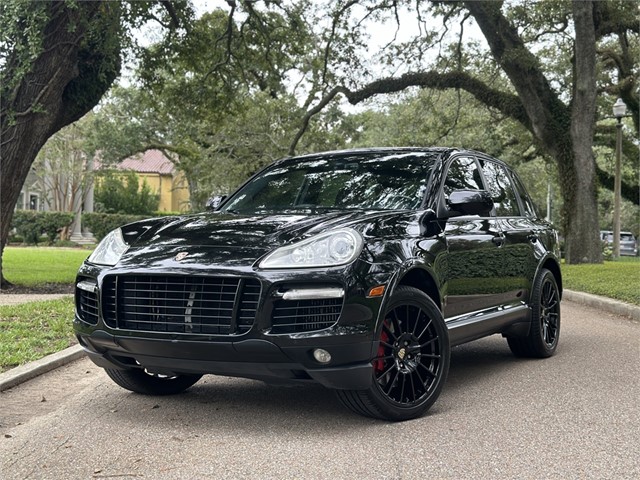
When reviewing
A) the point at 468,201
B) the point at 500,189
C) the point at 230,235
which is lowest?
the point at 230,235

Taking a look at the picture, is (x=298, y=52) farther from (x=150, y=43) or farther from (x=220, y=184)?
(x=220, y=184)

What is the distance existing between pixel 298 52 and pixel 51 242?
64.7 feet

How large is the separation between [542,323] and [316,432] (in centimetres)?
324

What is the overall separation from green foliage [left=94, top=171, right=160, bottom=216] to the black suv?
4100cm

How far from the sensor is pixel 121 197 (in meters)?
45.8

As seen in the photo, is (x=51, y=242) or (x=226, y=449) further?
(x=51, y=242)

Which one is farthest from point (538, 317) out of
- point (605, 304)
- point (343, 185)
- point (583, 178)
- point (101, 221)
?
point (101, 221)

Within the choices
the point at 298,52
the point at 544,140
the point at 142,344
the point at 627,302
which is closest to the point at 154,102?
the point at 298,52

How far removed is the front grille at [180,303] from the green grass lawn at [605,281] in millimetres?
8111

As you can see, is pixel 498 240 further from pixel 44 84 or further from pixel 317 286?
pixel 44 84

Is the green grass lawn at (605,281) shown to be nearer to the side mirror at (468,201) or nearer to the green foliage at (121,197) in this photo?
the side mirror at (468,201)

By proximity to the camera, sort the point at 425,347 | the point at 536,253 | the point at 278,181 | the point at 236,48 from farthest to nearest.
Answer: the point at 236,48, the point at 536,253, the point at 278,181, the point at 425,347

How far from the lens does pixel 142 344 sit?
4316mm

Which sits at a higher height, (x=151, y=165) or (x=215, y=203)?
(x=151, y=165)
